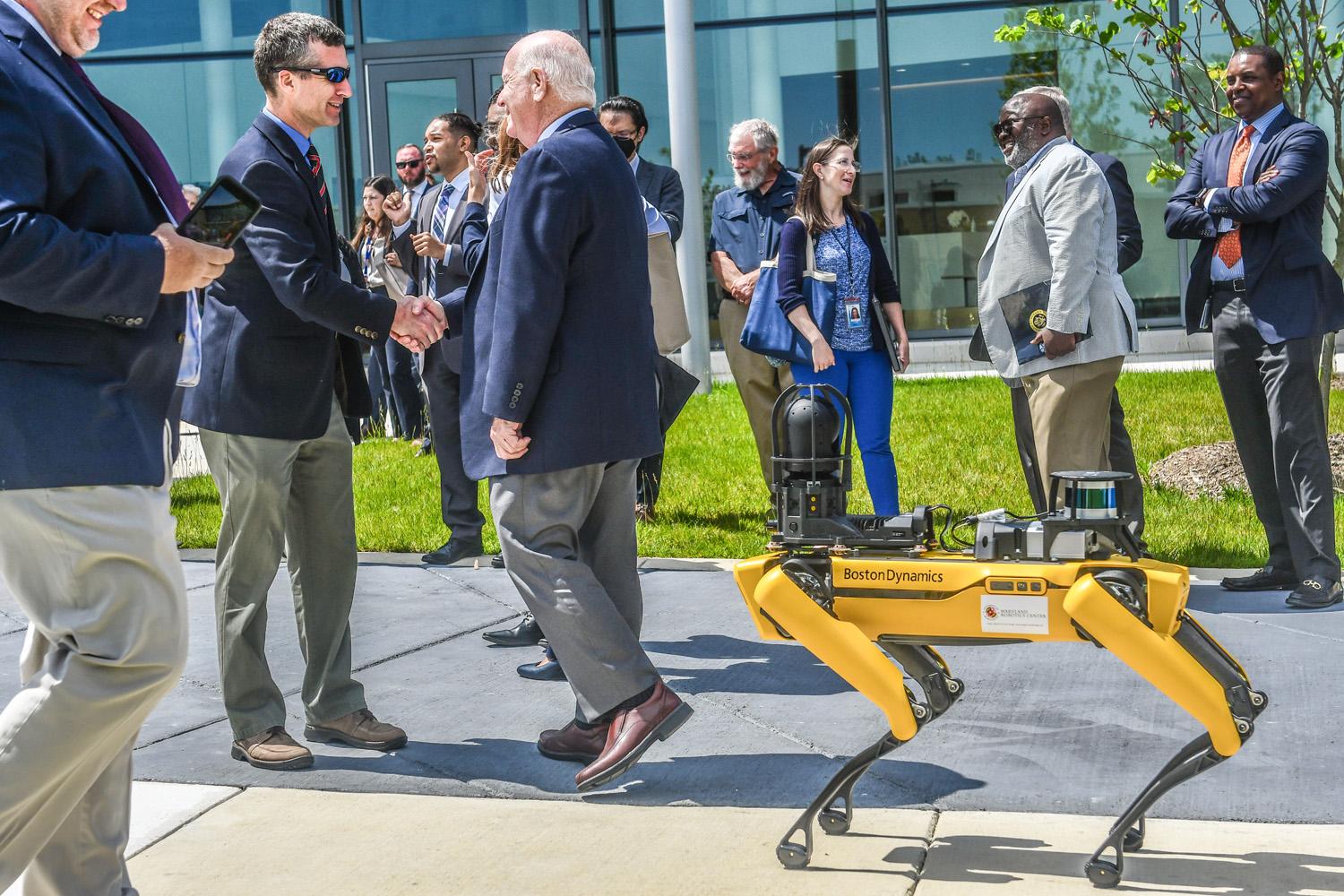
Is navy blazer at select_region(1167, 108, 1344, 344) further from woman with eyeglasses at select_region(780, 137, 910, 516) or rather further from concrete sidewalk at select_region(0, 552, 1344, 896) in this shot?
woman with eyeglasses at select_region(780, 137, 910, 516)

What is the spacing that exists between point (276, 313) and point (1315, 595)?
4186 mm

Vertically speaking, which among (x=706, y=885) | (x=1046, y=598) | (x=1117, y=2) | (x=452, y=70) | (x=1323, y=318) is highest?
(x=452, y=70)

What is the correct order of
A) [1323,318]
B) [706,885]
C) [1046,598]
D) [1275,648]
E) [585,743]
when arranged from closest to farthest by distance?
[1046,598]
[706,885]
[585,743]
[1275,648]
[1323,318]

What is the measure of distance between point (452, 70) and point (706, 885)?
49.6 feet

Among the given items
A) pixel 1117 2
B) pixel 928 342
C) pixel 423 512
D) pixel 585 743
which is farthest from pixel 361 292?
pixel 928 342

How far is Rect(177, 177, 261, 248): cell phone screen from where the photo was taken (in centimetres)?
308

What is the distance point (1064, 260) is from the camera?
5.88 metres

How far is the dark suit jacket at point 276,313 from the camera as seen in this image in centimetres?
438

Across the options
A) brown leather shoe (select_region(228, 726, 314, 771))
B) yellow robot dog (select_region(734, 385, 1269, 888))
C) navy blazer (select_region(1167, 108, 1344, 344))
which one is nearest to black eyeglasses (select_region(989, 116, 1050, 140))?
navy blazer (select_region(1167, 108, 1344, 344))

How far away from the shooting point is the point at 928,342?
55.8ft

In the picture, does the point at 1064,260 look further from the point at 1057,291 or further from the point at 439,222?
the point at 439,222

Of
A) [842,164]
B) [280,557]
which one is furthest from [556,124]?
[842,164]

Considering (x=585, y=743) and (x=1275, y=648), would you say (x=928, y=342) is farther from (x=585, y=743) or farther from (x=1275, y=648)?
(x=585, y=743)

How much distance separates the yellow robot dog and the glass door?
14486 millimetres
